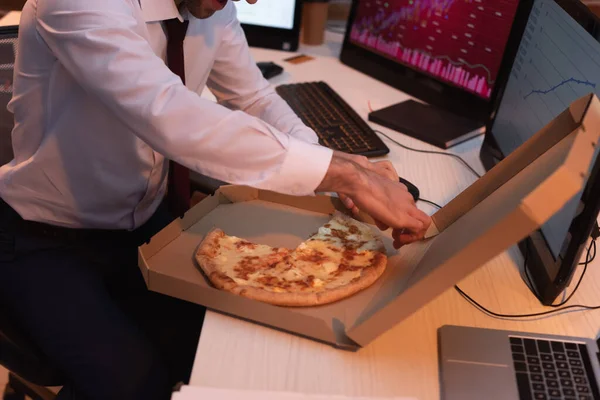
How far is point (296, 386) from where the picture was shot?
82 cm

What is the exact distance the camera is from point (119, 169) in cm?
122

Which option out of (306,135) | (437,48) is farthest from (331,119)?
(437,48)

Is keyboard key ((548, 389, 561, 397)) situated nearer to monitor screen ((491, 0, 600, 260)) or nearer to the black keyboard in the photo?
monitor screen ((491, 0, 600, 260))

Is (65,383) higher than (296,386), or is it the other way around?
(296,386)

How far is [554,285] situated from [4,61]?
130 centimetres

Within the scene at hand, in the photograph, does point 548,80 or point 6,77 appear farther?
point 6,77

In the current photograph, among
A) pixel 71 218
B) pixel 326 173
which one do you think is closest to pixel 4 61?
pixel 71 218

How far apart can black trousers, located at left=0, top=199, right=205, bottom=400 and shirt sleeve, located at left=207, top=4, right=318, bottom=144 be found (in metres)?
0.48

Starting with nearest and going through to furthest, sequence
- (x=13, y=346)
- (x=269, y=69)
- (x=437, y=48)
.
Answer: (x=13, y=346) < (x=437, y=48) < (x=269, y=69)

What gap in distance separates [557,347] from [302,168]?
50 centimetres

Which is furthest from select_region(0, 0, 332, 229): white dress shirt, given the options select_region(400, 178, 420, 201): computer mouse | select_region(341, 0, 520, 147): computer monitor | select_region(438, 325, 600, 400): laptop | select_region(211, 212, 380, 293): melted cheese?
select_region(341, 0, 520, 147): computer monitor

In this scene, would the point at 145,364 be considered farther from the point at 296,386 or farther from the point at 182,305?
the point at 296,386

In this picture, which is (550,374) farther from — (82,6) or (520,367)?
(82,6)

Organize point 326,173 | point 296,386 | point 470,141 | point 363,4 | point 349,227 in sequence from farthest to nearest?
point 363,4
point 470,141
point 349,227
point 326,173
point 296,386
